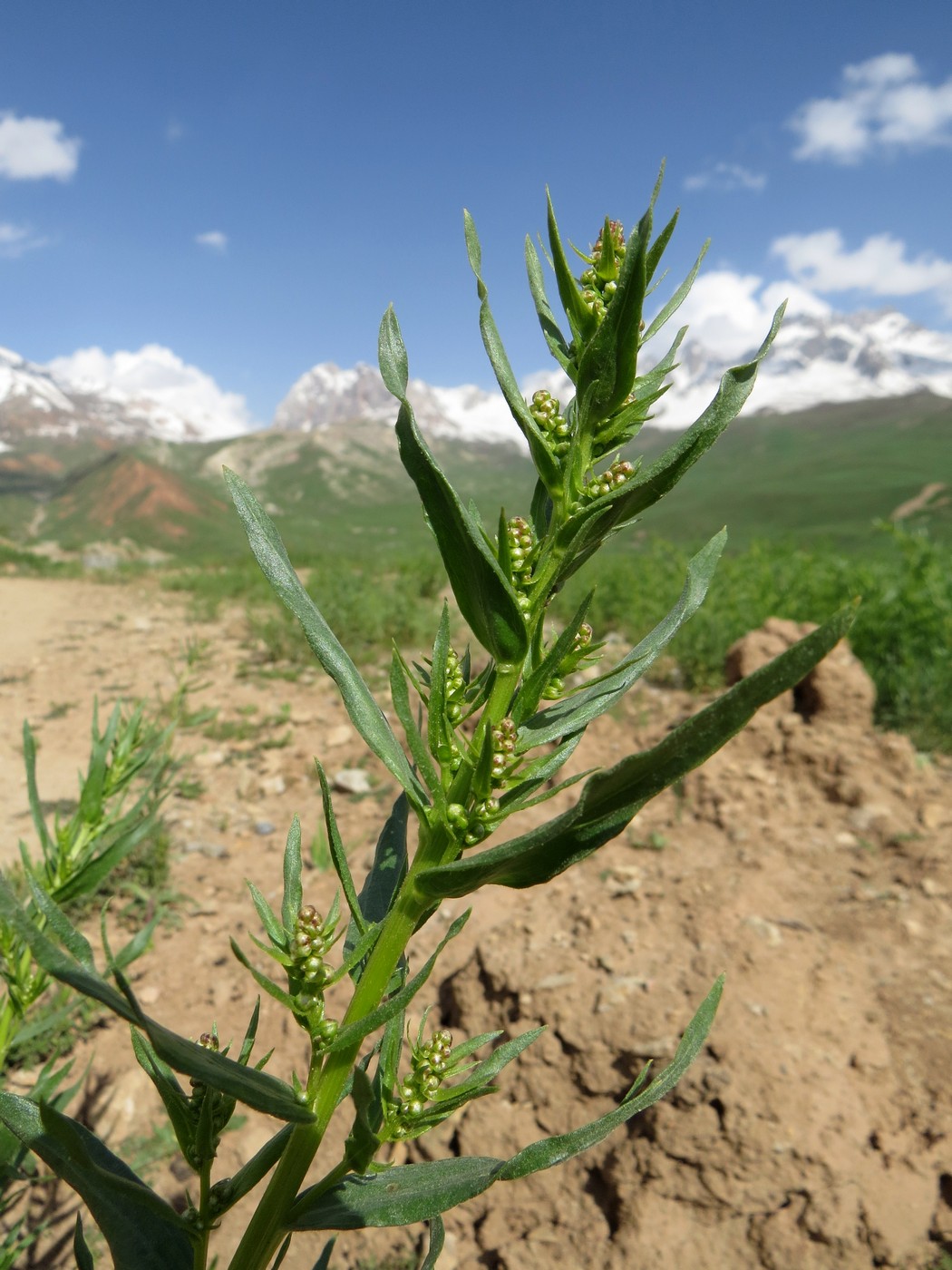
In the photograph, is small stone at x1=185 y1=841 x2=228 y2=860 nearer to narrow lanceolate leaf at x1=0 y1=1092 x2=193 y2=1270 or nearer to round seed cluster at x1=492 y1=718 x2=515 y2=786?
narrow lanceolate leaf at x1=0 y1=1092 x2=193 y2=1270

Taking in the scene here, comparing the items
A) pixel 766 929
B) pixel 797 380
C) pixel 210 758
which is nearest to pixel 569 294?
pixel 766 929

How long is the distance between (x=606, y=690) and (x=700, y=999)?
2.08m

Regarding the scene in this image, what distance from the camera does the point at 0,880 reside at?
0.57 meters

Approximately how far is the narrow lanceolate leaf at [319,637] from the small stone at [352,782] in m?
4.10

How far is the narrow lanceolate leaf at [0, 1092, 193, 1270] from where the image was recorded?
2.28 ft

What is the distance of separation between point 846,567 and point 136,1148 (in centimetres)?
730

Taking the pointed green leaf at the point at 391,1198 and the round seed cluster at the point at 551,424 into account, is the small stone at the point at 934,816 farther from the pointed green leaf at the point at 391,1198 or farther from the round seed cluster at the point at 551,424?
the round seed cluster at the point at 551,424

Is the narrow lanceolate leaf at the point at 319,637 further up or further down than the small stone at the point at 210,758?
further up

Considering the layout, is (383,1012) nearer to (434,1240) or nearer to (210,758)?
(434,1240)

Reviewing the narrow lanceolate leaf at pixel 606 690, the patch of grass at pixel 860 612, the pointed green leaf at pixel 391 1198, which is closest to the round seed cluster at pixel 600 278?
the narrow lanceolate leaf at pixel 606 690

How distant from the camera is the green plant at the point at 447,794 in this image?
70cm

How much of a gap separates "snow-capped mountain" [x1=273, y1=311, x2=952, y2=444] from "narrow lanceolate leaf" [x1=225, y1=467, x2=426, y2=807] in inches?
5083

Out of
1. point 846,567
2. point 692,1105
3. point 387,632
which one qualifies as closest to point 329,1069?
point 692,1105

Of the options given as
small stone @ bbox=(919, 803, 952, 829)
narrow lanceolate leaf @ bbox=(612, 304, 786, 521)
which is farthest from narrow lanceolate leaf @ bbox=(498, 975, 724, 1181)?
small stone @ bbox=(919, 803, 952, 829)
